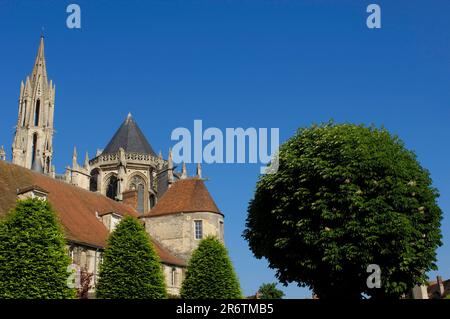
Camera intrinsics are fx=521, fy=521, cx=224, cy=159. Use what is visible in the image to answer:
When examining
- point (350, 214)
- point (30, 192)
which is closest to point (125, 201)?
point (30, 192)

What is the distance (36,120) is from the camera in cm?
9131

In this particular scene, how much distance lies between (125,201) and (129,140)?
2324 cm

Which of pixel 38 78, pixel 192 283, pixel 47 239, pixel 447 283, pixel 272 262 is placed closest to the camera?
pixel 47 239

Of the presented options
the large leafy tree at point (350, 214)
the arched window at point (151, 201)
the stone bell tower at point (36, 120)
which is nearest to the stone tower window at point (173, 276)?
the large leafy tree at point (350, 214)

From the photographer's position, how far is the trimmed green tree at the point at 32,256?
20.7 metres

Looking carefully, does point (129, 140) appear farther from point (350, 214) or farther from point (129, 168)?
point (350, 214)

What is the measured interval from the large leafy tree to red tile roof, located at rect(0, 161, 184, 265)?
12503 millimetres

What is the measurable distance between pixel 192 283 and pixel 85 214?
923 cm

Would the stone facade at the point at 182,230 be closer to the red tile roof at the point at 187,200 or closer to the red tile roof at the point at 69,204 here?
the red tile roof at the point at 187,200

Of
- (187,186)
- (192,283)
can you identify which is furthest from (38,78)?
(192,283)

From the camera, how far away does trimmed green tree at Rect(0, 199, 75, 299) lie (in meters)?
20.7
